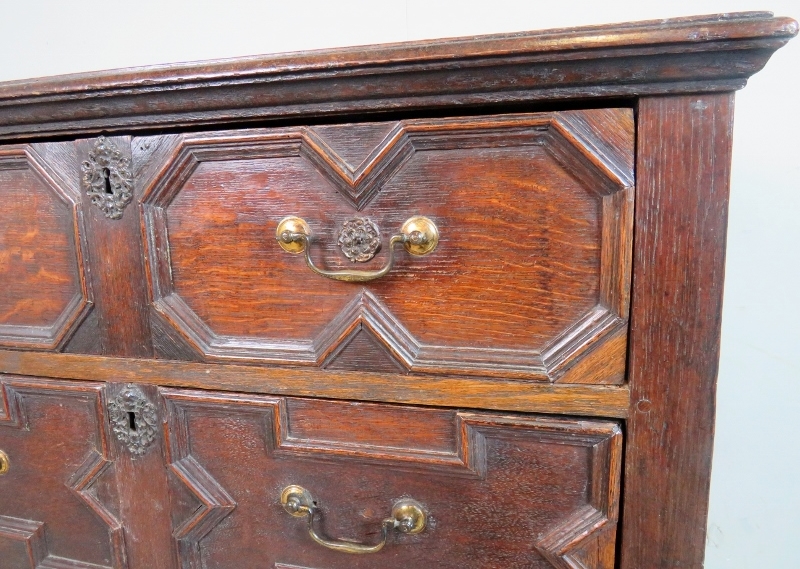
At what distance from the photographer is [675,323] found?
421 mm

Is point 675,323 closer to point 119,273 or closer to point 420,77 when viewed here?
point 420,77

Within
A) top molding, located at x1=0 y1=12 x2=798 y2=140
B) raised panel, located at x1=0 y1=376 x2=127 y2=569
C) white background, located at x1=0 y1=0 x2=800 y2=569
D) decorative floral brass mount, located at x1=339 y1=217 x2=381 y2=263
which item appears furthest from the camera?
white background, located at x1=0 y1=0 x2=800 y2=569

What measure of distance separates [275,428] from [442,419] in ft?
0.58

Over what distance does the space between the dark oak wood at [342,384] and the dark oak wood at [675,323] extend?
37 millimetres

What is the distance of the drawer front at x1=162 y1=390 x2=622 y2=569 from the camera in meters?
0.47

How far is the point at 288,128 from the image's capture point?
0.48 m

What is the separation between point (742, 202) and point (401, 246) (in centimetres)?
67

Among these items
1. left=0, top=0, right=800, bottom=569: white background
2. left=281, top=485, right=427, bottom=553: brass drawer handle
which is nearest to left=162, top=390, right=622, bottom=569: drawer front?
left=281, top=485, right=427, bottom=553: brass drawer handle

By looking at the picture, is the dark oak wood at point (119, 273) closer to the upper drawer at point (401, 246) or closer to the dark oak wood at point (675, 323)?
the upper drawer at point (401, 246)

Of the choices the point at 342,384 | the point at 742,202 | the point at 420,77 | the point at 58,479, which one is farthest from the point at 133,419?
the point at 742,202

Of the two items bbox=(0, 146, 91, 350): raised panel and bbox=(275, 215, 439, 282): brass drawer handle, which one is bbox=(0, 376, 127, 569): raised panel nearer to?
bbox=(0, 146, 91, 350): raised panel

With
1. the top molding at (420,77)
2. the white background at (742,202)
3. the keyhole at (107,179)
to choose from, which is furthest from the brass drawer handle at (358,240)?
the white background at (742,202)

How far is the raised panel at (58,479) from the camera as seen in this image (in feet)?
1.95

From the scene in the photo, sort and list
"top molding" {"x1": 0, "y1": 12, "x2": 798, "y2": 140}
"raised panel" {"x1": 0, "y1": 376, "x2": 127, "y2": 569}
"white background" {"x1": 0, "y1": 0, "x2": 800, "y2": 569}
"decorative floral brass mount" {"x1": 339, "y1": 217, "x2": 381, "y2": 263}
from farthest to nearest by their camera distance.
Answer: "white background" {"x1": 0, "y1": 0, "x2": 800, "y2": 569}, "raised panel" {"x1": 0, "y1": 376, "x2": 127, "y2": 569}, "decorative floral brass mount" {"x1": 339, "y1": 217, "x2": 381, "y2": 263}, "top molding" {"x1": 0, "y1": 12, "x2": 798, "y2": 140}
